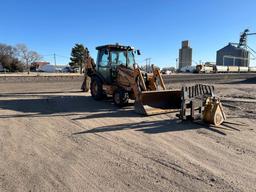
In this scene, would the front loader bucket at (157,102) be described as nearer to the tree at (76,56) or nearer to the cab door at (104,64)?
the cab door at (104,64)

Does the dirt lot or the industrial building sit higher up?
the industrial building

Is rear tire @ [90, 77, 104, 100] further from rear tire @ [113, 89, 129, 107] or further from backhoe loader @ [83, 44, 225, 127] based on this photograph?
rear tire @ [113, 89, 129, 107]

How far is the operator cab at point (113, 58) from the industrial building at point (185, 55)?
381 feet

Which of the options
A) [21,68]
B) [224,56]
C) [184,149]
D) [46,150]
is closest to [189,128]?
[184,149]

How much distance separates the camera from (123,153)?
242 inches

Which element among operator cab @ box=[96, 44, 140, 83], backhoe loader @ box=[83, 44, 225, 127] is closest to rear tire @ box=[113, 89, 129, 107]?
backhoe loader @ box=[83, 44, 225, 127]

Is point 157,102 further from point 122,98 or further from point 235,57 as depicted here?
point 235,57

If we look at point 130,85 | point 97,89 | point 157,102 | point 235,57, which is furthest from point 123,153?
point 235,57

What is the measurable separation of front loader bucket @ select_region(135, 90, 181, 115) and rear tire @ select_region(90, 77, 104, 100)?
143 inches

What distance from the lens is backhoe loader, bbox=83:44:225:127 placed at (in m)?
10.5

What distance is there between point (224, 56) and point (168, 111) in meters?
109

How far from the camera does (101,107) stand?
39.3 ft

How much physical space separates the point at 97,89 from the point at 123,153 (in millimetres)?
8213

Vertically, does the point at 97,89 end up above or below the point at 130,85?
below
